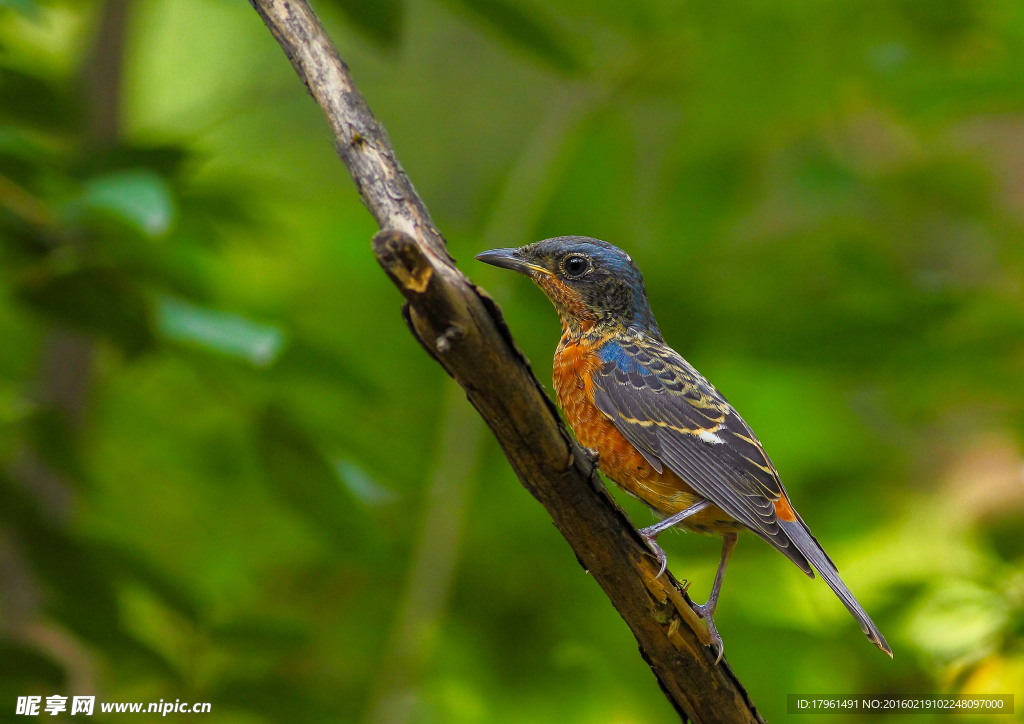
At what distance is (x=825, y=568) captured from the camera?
8.46 ft

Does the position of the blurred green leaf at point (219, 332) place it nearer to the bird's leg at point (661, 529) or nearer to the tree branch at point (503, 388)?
the tree branch at point (503, 388)

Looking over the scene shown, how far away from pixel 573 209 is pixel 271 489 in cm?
201

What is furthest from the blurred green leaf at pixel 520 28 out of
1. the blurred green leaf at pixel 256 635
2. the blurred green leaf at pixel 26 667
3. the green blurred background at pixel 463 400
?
the blurred green leaf at pixel 26 667

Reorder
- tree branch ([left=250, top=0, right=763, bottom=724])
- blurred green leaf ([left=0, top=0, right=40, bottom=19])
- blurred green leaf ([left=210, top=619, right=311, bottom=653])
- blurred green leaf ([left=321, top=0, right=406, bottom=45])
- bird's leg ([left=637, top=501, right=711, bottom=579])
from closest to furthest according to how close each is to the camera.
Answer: tree branch ([left=250, top=0, right=763, bottom=724]) → bird's leg ([left=637, top=501, right=711, bottom=579]) → blurred green leaf ([left=0, top=0, right=40, bottom=19]) → blurred green leaf ([left=321, top=0, right=406, bottom=45]) → blurred green leaf ([left=210, top=619, right=311, bottom=653])

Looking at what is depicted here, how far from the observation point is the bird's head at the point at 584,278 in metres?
3.08

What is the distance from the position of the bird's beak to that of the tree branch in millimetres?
1008

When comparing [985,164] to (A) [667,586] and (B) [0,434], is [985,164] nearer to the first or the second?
(A) [667,586]

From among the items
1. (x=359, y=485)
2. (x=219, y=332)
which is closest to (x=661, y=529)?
(x=359, y=485)

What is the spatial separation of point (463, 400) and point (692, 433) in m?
1.65

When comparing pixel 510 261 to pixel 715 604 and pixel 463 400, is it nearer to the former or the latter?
pixel 463 400

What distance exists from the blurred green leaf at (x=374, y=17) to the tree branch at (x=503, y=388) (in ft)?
3.28

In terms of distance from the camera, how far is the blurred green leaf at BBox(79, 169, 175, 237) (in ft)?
8.48

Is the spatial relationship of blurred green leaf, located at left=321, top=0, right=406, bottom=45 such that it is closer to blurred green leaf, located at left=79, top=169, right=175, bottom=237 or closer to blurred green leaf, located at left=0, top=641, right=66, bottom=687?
blurred green leaf, located at left=79, top=169, right=175, bottom=237

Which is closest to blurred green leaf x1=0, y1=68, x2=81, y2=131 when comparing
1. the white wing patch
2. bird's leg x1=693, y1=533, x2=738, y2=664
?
the white wing patch
